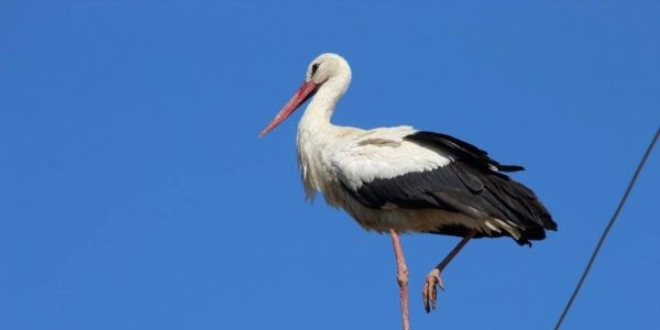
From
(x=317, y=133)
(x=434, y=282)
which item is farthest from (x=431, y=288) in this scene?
(x=317, y=133)

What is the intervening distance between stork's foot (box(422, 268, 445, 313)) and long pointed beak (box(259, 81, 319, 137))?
7.08ft

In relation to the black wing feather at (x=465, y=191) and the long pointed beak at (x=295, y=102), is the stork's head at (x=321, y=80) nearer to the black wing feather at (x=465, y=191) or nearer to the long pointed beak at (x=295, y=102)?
the long pointed beak at (x=295, y=102)

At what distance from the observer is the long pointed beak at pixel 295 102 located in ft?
33.1

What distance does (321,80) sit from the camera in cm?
997

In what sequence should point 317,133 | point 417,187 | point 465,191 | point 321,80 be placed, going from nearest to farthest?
point 465,191, point 417,187, point 317,133, point 321,80

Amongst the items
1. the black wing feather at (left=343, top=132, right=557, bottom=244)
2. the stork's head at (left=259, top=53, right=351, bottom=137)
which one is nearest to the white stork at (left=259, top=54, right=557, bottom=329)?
the black wing feather at (left=343, top=132, right=557, bottom=244)

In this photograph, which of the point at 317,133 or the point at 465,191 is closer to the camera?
the point at 465,191

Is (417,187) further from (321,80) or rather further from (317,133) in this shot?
(321,80)

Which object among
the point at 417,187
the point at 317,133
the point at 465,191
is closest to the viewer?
the point at 465,191

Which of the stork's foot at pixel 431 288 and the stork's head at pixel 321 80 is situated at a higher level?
the stork's head at pixel 321 80

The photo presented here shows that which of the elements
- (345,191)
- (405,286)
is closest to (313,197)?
(345,191)

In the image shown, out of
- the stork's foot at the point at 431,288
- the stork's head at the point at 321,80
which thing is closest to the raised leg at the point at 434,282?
the stork's foot at the point at 431,288

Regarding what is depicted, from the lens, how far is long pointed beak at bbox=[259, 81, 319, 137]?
10078 millimetres

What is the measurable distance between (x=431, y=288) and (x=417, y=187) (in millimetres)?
744
